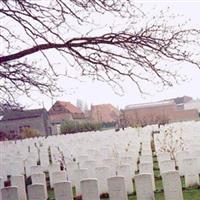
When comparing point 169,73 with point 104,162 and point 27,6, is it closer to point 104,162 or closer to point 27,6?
point 27,6

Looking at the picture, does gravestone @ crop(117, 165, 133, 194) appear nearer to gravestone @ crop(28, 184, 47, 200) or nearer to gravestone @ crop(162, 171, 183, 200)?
gravestone @ crop(162, 171, 183, 200)

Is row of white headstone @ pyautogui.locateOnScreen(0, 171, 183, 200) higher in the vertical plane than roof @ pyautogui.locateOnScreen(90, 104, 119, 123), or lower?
lower

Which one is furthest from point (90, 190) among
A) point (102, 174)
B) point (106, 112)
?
point (106, 112)

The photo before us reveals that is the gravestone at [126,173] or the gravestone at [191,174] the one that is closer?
the gravestone at [126,173]

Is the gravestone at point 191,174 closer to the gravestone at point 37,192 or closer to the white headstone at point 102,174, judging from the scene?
the white headstone at point 102,174

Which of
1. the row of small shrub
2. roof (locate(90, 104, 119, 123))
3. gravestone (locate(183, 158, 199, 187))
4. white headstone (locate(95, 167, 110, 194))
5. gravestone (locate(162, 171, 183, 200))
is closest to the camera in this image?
gravestone (locate(162, 171, 183, 200))

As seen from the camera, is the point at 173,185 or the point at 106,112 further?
the point at 106,112

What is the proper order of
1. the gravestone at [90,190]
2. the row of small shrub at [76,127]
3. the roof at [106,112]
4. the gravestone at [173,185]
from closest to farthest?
the gravestone at [90,190] < the gravestone at [173,185] < the row of small shrub at [76,127] < the roof at [106,112]

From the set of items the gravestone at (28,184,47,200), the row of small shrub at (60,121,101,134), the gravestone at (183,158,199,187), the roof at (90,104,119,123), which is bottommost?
the gravestone at (183,158,199,187)

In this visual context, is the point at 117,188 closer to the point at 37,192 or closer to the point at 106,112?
the point at 37,192

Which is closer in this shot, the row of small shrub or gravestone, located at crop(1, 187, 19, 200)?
gravestone, located at crop(1, 187, 19, 200)

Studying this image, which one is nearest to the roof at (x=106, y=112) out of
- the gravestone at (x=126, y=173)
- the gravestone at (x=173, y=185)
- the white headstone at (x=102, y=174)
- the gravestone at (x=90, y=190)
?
the gravestone at (x=126, y=173)

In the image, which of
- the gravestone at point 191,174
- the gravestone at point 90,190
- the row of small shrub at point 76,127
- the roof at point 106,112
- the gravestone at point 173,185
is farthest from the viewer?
the roof at point 106,112

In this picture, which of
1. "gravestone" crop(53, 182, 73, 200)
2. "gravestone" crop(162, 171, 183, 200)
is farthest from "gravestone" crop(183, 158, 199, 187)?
"gravestone" crop(53, 182, 73, 200)
